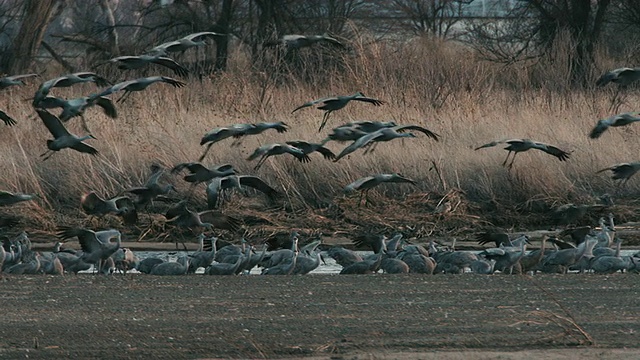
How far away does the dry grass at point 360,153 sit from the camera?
17.6 m

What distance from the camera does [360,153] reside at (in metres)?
18.1

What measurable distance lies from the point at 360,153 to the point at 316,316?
9.23 m

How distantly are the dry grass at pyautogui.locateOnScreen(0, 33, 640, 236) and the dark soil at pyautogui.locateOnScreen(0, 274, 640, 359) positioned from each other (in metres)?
5.81

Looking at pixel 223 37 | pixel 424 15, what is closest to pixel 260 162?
pixel 223 37

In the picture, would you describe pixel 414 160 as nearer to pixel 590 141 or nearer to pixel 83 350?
pixel 590 141

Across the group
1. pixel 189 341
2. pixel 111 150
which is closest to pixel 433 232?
pixel 111 150

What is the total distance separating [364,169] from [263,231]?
1954 millimetres

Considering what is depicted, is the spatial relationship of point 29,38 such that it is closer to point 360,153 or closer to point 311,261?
point 360,153

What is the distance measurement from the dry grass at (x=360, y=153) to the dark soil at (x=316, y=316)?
19.0ft

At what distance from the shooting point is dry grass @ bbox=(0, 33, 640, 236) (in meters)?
17.6

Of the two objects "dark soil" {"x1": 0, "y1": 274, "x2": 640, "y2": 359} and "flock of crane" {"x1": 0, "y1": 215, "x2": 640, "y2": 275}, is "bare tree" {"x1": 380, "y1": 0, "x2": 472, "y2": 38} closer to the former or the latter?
"flock of crane" {"x1": 0, "y1": 215, "x2": 640, "y2": 275}

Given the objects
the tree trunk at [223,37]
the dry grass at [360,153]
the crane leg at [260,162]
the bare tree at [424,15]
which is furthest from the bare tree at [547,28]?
the bare tree at [424,15]

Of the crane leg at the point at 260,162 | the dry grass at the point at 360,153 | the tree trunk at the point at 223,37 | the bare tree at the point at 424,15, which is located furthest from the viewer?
the bare tree at the point at 424,15

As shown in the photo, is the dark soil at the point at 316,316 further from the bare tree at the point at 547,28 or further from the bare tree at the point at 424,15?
the bare tree at the point at 424,15
